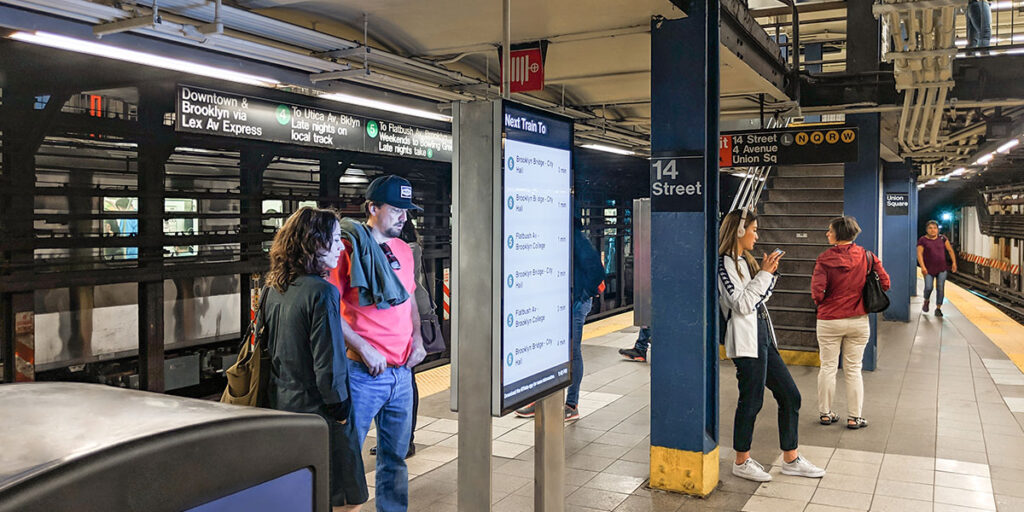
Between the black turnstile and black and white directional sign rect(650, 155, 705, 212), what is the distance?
406 cm

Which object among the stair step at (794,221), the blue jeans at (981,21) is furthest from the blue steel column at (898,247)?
the blue jeans at (981,21)

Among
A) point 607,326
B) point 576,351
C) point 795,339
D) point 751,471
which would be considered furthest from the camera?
point 607,326

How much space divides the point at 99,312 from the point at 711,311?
407 centimetres

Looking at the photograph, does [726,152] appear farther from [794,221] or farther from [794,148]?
[794,221]

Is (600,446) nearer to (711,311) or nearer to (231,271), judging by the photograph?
(711,311)

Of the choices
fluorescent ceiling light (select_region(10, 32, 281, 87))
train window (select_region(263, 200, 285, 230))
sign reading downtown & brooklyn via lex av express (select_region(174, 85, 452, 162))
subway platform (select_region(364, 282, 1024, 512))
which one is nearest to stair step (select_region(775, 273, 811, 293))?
subway platform (select_region(364, 282, 1024, 512))

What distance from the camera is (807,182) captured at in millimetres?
11195

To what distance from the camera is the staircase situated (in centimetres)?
993

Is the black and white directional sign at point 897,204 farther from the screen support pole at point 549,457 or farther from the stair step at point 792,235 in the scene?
the screen support pole at point 549,457

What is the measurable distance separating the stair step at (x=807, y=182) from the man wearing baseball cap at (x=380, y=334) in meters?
8.32

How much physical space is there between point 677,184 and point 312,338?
257 centimetres

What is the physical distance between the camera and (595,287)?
6891 mm

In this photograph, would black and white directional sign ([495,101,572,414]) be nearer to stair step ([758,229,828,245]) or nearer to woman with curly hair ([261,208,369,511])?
woman with curly hair ([261,208,369,511])

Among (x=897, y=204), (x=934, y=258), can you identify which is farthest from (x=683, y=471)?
(x=934, y=258)
